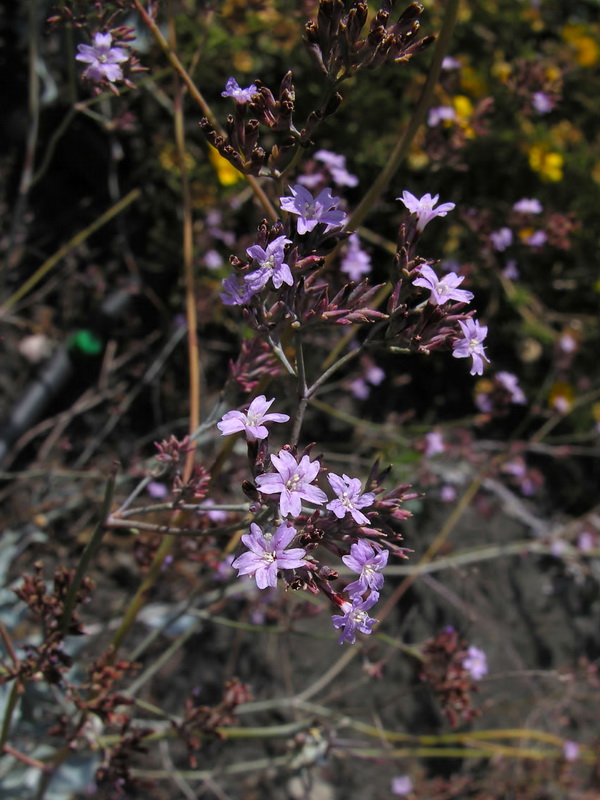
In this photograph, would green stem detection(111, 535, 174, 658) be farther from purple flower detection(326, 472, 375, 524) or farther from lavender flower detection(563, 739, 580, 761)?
lavender flower detection(563, 739, 580, 761)

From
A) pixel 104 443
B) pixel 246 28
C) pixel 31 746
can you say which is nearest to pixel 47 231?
pixel 104 443

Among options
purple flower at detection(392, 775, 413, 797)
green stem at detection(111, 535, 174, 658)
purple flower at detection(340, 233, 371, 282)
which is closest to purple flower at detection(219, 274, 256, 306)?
green stem at detection(111, 535, 174, 658)

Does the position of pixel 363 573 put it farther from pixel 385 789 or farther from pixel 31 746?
pixel 385 789

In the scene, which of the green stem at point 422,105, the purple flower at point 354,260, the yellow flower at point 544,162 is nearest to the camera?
the green stem at point 422,105

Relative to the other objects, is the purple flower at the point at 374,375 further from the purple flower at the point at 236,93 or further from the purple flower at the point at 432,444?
the purple flower at the point at 236,93

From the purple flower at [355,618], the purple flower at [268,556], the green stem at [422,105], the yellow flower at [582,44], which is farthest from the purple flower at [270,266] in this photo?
the yellow flower at [582,44]

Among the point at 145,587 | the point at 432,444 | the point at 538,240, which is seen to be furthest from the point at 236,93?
the point at 432,444
